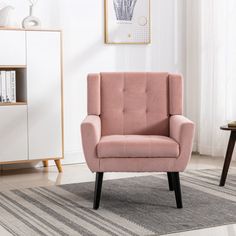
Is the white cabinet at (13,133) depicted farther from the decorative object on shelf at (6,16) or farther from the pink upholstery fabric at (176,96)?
the pink upholstery fabric at (176,96)

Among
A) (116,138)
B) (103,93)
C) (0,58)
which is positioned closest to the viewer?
(116,138)

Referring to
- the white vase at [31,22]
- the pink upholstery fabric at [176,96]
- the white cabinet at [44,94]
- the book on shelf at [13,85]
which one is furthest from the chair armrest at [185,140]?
the white vase at [31,22]

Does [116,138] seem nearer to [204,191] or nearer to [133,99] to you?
[133,99]

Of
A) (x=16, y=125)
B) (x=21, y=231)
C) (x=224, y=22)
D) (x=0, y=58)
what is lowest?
(x=21, y=231)

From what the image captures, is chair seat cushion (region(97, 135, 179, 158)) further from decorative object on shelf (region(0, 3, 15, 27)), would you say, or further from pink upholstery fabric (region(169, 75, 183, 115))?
decorative object on shelf (region(0, 3, 15, 27))

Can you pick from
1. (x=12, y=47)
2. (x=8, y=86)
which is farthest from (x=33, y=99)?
(x=12, y=47)

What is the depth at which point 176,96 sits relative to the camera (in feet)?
13.1

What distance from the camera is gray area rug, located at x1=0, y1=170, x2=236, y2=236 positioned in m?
3.18

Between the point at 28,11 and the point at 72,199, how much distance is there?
77.1 inches

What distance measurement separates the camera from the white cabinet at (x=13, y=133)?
4617 mm

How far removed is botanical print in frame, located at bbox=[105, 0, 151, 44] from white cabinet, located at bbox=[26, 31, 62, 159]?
79 centimetres

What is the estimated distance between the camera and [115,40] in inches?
215

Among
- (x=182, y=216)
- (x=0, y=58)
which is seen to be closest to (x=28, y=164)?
(x=0, y=58)

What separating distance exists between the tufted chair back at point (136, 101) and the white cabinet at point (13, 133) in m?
0.92
